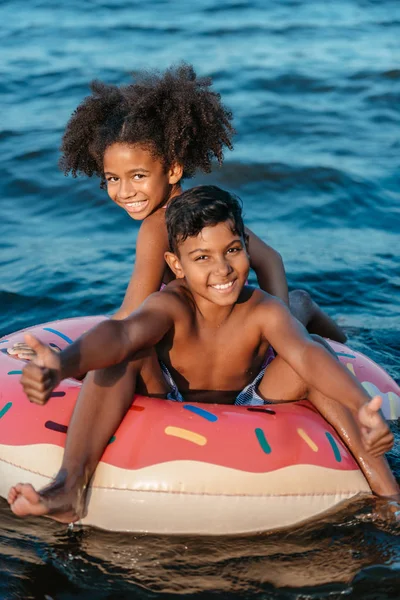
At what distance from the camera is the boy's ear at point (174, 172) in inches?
158

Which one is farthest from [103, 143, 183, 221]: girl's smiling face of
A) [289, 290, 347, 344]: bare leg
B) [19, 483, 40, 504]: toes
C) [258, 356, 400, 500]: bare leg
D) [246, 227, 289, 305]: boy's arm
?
[19, 483, 40, 504]: toes

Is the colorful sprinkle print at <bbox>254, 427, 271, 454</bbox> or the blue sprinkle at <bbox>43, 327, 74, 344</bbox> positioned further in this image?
the blue sprinkle at <bbox>43, 327, 74, 344</bbox>

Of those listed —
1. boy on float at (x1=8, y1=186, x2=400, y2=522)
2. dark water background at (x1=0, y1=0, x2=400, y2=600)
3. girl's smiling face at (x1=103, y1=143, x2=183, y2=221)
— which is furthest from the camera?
girl's smiling face at (x1=103, y1=143, x2=183, y2=221)

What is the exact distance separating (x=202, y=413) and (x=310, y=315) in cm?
118

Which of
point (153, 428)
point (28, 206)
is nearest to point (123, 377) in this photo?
point (153, 428)

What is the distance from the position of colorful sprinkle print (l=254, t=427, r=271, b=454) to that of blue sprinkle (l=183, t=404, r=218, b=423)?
0.16 metres

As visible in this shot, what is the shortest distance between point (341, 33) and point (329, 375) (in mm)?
9896

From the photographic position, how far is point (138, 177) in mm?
3945

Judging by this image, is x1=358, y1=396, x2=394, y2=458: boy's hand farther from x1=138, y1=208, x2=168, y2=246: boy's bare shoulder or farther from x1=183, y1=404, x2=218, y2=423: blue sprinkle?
x1=138, y1=208, x2=168, y2=246: boy's bare shoulder

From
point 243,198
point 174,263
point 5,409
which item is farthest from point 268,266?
point 243,198

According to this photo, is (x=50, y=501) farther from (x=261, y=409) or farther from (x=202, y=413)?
(x=261, y=409)

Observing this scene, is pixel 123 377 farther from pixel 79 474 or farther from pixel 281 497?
pixel 281 497

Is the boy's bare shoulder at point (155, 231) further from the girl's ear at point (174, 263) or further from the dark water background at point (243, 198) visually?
the dark water background at point (243, 198)

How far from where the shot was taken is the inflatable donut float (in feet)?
10.5
